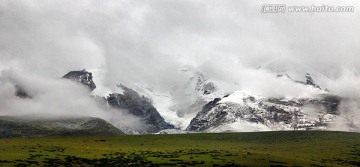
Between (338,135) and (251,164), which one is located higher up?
(338,135)

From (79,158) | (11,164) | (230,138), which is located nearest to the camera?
(11,164)

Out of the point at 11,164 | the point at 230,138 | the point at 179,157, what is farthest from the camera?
the point at 230,138

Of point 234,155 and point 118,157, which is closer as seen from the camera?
point 118,157

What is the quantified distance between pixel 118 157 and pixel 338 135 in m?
126

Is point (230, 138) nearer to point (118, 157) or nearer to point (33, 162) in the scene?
point (118, 157)

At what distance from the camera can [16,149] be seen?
364 feet

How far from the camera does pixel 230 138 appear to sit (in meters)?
191

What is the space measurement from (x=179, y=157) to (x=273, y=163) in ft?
81.7

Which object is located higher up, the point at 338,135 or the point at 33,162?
the point at 338,135

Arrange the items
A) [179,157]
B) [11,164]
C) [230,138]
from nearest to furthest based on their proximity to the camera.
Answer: [11,164] < [179,157] < [230,138]

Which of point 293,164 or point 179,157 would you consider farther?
point 179,157

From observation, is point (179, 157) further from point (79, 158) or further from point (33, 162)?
point (33, 162)

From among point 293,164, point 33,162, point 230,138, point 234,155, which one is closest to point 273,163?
point 293,164

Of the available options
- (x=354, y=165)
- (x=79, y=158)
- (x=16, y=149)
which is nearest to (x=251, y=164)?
(x=354, y=165)
